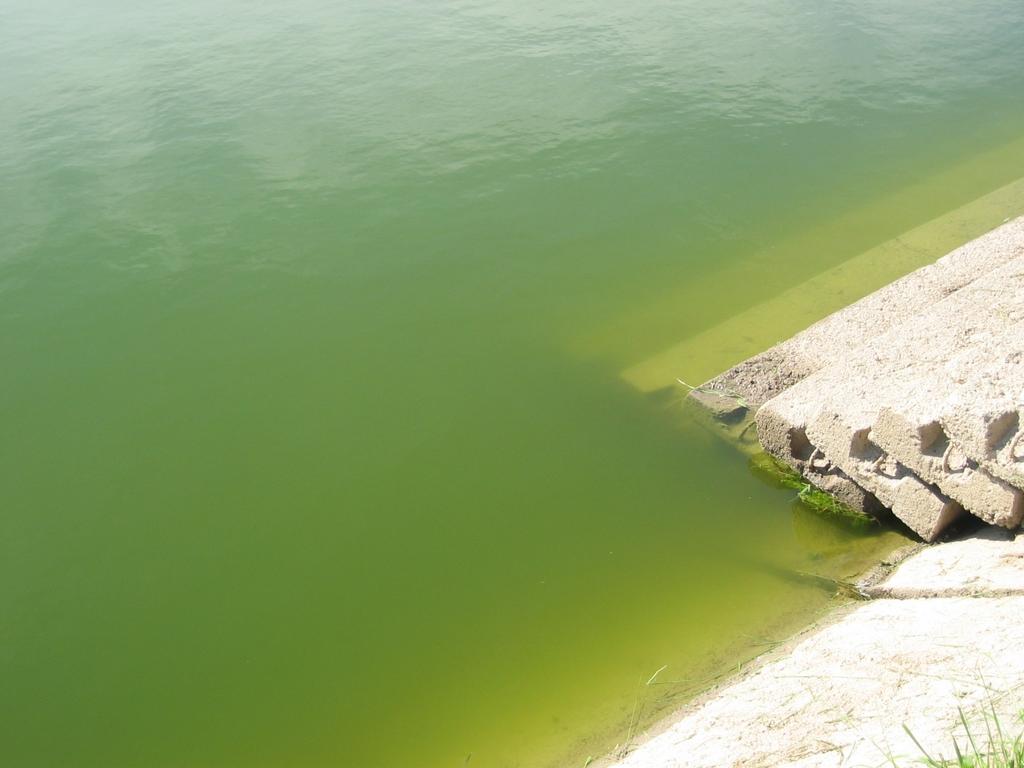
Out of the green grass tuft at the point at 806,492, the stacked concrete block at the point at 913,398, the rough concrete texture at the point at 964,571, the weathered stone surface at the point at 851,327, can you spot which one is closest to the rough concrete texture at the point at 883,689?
the rough concrete texture at the point at 964,571

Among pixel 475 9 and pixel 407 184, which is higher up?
pixel 475 9

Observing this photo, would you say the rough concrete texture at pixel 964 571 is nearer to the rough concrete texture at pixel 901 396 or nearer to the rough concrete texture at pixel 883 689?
the rough concrete texture at pixel 883 689

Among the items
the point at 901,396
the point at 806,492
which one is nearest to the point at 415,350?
the point at 806,492

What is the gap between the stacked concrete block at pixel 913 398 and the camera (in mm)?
3334

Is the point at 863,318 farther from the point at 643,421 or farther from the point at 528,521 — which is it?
the point at 528,521

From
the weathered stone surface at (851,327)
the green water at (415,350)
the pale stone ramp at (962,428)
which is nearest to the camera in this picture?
the pale stone ramp at (962,428)

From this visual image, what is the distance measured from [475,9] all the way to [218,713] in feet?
29.0

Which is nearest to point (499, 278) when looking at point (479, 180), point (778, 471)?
point (479, 180)

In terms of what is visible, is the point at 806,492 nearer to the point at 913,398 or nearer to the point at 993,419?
the point at 913,398

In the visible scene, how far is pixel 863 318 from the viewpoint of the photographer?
4.71 metres

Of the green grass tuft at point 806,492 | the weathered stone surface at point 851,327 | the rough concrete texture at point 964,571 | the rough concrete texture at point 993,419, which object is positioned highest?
the rough concrete texture at point 993,419

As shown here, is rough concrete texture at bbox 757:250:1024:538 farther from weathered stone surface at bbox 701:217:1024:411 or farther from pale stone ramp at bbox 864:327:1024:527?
weathered stone surface at bbox 701:217:1024:411

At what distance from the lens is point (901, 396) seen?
11.8 feet

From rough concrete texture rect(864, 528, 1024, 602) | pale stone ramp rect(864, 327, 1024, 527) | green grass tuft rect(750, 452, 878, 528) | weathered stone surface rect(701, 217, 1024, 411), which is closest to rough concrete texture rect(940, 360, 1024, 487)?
pale stone ramp rect(864, 327, 1024, 527)
